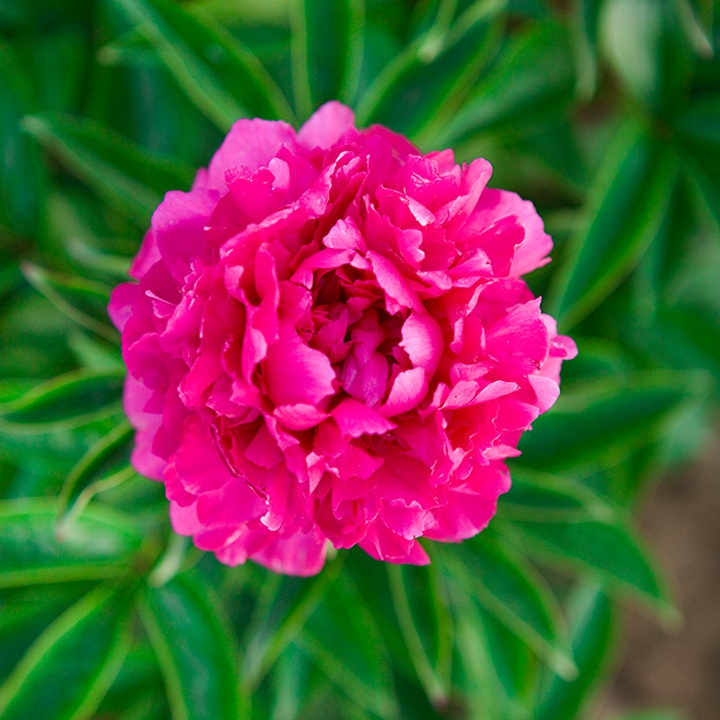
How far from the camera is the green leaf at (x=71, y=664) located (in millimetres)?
648

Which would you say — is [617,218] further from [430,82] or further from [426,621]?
[426,621]

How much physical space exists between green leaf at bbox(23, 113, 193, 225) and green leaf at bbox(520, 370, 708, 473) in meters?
0.40

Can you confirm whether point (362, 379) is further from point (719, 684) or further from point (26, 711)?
point (719, 684)

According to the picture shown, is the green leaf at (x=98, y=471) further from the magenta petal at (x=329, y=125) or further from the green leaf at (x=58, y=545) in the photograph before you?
the magenta petal at (x=329, y=125)

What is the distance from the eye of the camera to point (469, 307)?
0.40 metres

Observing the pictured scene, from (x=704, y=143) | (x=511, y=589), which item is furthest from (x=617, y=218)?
(x=511, y=589)

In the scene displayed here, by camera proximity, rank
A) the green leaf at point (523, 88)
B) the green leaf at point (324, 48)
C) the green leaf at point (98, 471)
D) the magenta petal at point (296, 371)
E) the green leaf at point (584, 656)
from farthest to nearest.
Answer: the green leaf at point (584, 656) < the green leaf at point (523, 88) < the green leaf at point (324, 48) < the green leaf at point (98, 471) < the magenta petal at point (296, 371)

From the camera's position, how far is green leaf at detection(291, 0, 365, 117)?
0.66 metres

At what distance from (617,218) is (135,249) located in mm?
478

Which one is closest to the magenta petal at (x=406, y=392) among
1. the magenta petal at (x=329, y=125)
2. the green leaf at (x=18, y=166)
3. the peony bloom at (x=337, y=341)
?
the peony bloom at (x=337, y=341)

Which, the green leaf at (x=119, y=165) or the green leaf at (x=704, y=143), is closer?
the green leaf at (x=119, y=165)

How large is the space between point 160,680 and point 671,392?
0.67 metres

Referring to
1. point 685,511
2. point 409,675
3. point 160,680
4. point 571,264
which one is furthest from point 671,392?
point 685,511

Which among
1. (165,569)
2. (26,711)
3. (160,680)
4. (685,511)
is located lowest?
(685,511)
